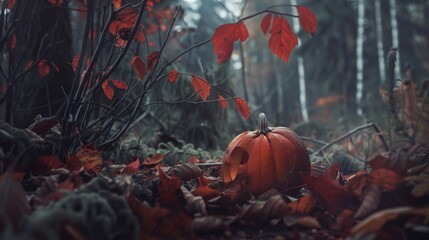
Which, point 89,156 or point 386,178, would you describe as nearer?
point 386,178

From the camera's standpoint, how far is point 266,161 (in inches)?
74.5

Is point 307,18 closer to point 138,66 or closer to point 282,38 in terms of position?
point 282,38

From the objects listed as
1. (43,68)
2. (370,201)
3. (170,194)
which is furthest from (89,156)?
(370,201)

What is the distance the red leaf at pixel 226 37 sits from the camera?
1.66 m

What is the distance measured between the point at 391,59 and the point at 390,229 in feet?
7.47

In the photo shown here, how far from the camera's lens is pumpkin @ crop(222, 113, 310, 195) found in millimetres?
1877

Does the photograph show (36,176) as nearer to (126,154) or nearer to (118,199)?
(118,199)

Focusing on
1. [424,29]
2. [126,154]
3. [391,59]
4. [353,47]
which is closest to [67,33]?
[126,154]

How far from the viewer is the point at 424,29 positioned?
1266 centimetres

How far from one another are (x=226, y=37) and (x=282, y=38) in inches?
10.9

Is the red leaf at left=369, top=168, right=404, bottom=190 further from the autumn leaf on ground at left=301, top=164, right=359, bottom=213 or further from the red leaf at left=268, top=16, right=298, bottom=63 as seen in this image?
the red leaf at left=268, top=16, right=298, bottom=63

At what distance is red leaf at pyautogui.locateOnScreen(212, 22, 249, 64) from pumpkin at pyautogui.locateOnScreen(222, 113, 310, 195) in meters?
0.50

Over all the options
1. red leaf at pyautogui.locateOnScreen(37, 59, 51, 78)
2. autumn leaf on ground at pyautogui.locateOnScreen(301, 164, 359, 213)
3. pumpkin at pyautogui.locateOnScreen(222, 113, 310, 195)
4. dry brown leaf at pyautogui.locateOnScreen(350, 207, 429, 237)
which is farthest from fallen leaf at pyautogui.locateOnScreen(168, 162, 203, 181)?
red leaf at pyautogui.locateOnScreen(37, 59, 51, 78)

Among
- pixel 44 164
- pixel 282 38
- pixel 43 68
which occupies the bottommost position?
pixel 44 164
